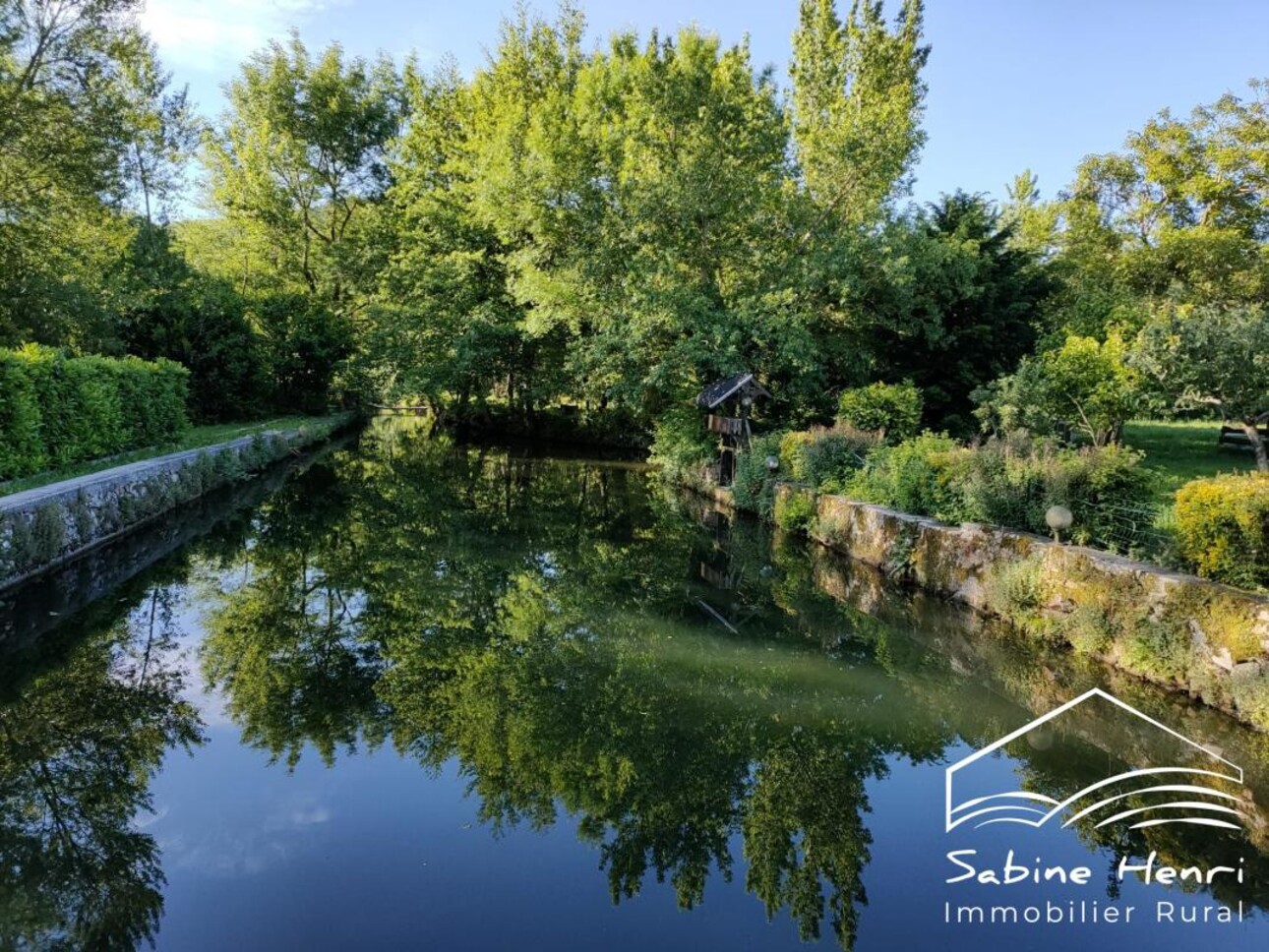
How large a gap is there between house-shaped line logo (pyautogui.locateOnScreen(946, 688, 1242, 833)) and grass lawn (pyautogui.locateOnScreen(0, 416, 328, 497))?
11.1 m

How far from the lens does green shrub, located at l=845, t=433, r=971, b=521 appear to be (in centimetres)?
990

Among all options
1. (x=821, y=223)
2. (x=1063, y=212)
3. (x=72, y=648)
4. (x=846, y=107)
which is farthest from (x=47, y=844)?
(x=1063, y=212)

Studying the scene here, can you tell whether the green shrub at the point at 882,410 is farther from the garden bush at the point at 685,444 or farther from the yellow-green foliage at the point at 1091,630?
the yellow-green foliage at the point at 1091,630

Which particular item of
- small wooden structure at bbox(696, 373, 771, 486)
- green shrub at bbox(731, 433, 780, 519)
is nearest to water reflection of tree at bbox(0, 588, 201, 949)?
green shrub at bbox(731, 433, 780, 519)

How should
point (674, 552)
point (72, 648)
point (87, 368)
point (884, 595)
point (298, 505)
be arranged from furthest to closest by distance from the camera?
point (298, 505), point (87, 368), point (674, 552), point (884, 595), point (72, 648)

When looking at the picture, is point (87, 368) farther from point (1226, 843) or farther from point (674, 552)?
point (1226, 843)

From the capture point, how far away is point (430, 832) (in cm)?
412

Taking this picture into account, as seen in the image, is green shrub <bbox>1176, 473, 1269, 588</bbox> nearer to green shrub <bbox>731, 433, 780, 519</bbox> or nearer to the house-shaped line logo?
the house-shaped line logo

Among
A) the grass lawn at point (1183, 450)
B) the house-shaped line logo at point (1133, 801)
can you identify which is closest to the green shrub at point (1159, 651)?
the house-shaped line logo at point (1133, 801)

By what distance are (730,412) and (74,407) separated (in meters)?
13.0

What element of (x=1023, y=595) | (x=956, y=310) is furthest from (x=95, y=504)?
(x=956, y=310)

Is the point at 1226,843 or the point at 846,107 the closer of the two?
the point at 1226,843

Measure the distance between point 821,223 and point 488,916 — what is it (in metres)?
19.7

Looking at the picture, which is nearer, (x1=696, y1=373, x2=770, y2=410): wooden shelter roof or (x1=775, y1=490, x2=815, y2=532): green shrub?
(x1=775, y1=490, x2=815, y2=532): green shrub
